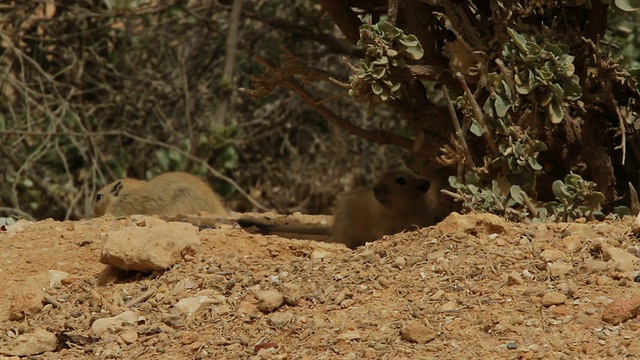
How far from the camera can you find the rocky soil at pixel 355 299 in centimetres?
369

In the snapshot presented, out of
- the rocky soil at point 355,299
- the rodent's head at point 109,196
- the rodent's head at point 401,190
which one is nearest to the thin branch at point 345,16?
the rodent's head at point 401,190

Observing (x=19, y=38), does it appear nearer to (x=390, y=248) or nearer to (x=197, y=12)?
(x=197, y=12)

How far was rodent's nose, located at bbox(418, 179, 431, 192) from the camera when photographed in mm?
7604

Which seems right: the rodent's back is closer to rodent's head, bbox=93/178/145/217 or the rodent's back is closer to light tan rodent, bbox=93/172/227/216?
light tan rodent, bbox=93/172/227/216

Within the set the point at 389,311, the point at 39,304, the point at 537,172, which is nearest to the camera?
the point at 389,311

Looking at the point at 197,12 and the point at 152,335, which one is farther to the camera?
the point at 197,12

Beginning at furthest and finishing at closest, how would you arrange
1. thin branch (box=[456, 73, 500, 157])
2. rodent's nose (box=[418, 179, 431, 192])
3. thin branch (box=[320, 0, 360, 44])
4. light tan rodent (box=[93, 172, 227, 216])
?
light tan rodent (box=[93, 172, 227, 216]) < rodent's nose (box=[418, 179, 431, 192]) < thin branch (box=[320, 0, 360, 44]) < thin branch (box=[456, 73, 500, 157])

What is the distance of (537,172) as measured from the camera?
534cm

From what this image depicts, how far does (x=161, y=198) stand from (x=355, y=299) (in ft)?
16.1

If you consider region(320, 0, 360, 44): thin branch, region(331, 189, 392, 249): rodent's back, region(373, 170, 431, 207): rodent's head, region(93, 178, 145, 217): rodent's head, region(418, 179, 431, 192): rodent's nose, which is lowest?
region(93, 178, 145, 217): rodent's head

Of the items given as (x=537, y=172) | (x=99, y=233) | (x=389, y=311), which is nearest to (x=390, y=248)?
(x=389, y=311)

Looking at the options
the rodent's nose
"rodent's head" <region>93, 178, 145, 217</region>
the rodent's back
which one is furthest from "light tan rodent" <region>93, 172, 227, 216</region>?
the rodent's nose

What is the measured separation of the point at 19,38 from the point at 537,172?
667cm

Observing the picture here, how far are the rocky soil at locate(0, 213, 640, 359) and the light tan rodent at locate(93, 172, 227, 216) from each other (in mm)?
3499
